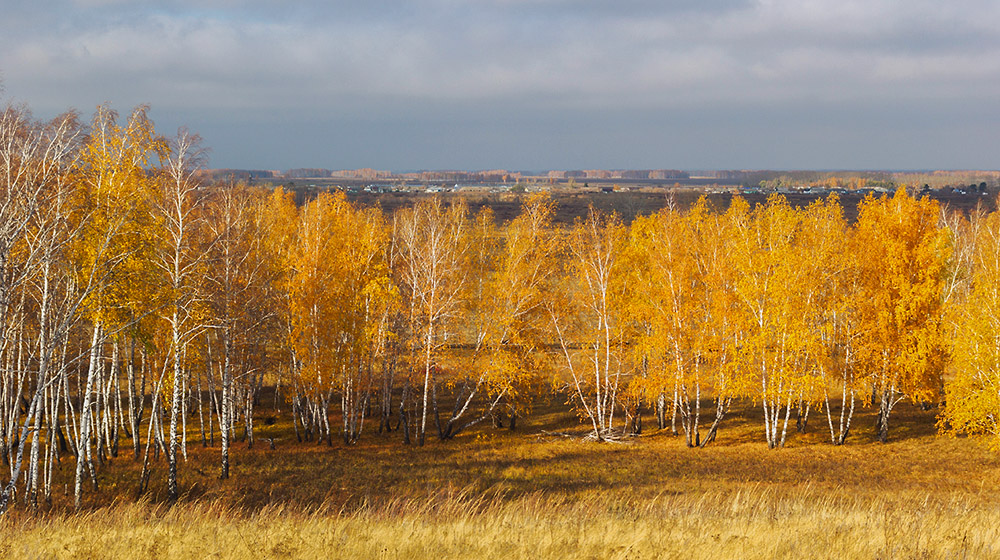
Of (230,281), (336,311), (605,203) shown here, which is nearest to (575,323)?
(336,311)

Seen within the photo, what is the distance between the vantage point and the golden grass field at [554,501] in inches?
305

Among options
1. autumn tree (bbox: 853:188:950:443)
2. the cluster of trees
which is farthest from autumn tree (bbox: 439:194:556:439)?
autumn tree (bbox: 853:188:950:443)

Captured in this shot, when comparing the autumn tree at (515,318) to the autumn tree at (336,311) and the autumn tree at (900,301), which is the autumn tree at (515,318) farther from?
the autumn tree at (900,301)

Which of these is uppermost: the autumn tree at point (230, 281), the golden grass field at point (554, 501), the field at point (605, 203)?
the field at point (605, 203)

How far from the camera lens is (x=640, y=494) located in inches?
679

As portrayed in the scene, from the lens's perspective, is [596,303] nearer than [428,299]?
No

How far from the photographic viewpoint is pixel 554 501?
15.1 m

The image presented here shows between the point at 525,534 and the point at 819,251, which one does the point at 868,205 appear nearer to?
the point at 819,251

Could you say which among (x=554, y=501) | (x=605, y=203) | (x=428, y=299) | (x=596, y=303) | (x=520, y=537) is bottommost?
(x=554, y=501)

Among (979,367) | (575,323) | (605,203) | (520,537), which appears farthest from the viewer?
(605,203)

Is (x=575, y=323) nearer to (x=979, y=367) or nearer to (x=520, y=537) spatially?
(x=979, y=367)

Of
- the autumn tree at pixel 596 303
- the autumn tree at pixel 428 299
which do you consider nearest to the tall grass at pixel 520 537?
the autumn tree at pixel 428 299

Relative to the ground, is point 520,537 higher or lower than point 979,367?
higher

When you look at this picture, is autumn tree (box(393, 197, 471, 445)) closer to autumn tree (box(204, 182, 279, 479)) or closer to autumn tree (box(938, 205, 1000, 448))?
autumn tree (box(204, 182, 279, 479))
